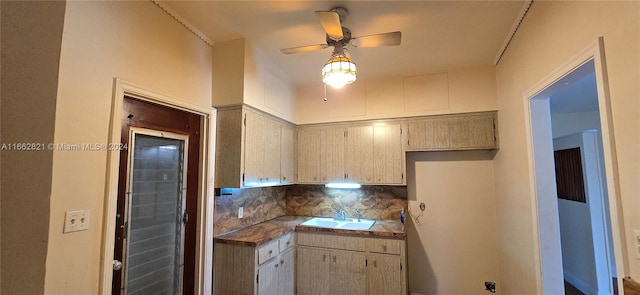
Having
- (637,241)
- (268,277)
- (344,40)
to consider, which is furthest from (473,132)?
(268,277)

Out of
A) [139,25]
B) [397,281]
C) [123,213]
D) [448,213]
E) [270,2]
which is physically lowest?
[397,281]

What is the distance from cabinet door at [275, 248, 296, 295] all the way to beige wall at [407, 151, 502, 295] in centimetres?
144

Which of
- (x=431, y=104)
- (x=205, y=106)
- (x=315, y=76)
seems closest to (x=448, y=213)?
(x=431, y=104)

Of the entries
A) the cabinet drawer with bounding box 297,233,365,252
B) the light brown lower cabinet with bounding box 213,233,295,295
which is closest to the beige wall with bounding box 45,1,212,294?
the light brown lower cabinet with bounding box 213,233,295,295

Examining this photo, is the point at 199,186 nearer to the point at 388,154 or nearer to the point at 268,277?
the point at 268,277

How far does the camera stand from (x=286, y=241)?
2824mm

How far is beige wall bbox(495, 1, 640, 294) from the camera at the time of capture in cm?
98

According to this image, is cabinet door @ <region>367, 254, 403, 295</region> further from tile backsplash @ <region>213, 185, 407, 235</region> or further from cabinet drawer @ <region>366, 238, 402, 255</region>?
tile backsplash @ <region>213, 185, 407, 235</region>

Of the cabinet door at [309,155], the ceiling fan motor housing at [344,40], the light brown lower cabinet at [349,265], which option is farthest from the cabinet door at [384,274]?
the ceiling fan motor housing at [344,40]

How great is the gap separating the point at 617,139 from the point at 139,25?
102 inches

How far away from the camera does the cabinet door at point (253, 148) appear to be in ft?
8.21

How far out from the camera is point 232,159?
243cm

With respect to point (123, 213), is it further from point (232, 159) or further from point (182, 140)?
point (232, 159)

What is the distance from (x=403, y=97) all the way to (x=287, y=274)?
236 cm
